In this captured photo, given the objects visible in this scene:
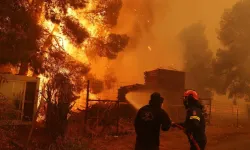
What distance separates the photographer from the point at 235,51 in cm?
3147

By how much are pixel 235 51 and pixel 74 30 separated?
2299 cm

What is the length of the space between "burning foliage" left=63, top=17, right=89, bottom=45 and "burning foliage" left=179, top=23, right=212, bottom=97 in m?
26.7

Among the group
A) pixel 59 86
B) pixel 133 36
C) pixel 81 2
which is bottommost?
pixel 59 86

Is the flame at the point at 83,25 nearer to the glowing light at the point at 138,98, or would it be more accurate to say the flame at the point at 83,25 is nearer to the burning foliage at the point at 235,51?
the glowing light at the point at 138,98

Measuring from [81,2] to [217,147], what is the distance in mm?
10545

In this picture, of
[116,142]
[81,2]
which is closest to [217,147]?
[116,142]

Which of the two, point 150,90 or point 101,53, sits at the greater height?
point 101,53

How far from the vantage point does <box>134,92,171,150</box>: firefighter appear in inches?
179

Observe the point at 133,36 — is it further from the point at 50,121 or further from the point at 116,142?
the point at 50,121

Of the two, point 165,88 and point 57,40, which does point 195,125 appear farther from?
point 165,88

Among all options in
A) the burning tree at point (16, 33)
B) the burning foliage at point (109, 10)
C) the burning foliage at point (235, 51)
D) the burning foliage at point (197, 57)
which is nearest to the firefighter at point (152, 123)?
the burning tree at point (16, 33)

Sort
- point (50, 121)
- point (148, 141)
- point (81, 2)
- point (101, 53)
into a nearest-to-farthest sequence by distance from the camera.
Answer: point (148, 141) → point (50, 121) → point (81, 2) → point (101, 53)

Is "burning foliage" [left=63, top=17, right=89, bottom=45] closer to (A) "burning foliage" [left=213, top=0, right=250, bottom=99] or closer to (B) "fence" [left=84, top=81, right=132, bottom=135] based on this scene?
(B) "fence" [left=84, top=81, right=132, bottom=135]

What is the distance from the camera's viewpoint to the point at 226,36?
107ft
